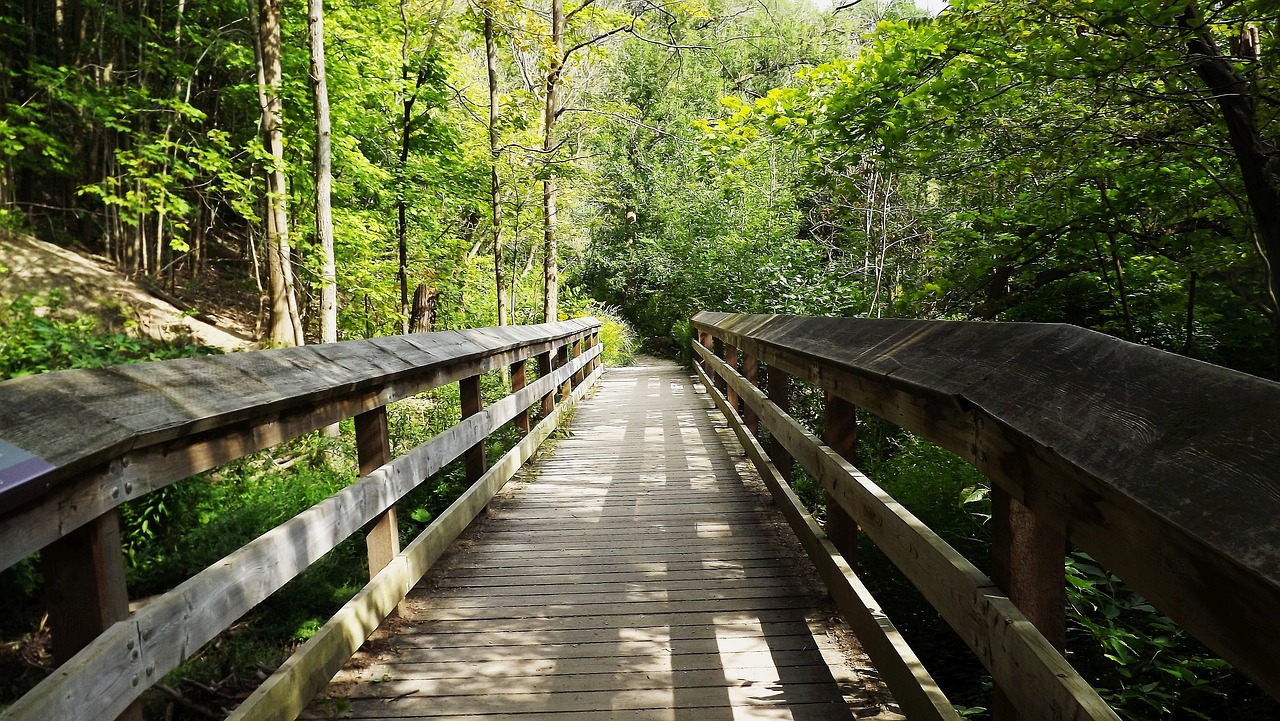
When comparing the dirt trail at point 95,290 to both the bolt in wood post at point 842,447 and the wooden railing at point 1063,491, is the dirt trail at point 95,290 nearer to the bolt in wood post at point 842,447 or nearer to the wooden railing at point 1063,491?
the bolt in wood post at point 842,447

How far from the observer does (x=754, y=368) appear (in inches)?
232

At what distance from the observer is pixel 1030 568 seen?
1564mm

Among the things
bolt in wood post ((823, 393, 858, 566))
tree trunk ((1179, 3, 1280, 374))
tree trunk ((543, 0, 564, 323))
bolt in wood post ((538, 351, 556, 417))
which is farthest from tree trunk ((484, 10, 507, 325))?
bolt in wood post ((823, 393, 858, 566))

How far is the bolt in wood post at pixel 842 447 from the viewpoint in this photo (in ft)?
9.89

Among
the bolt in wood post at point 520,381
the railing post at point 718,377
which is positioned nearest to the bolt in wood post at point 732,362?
the railing post at point 718,377

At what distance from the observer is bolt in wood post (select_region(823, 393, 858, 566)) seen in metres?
3.01

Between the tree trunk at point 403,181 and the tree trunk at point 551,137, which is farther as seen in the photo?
the tree trunk at point 403,181

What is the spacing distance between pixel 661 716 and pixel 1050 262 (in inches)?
280

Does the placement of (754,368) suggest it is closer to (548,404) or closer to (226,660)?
(548,404)

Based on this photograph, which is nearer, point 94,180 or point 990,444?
point 990,444

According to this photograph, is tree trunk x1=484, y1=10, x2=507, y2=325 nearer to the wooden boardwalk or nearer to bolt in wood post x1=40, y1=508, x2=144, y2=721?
the wooden boardwalk

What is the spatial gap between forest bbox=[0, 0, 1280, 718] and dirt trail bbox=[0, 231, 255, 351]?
0.34 meters

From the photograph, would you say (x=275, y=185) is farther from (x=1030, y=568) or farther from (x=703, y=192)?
(x=1030, y=568)

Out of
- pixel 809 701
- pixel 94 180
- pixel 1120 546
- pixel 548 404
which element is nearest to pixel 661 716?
pixel 809 701
